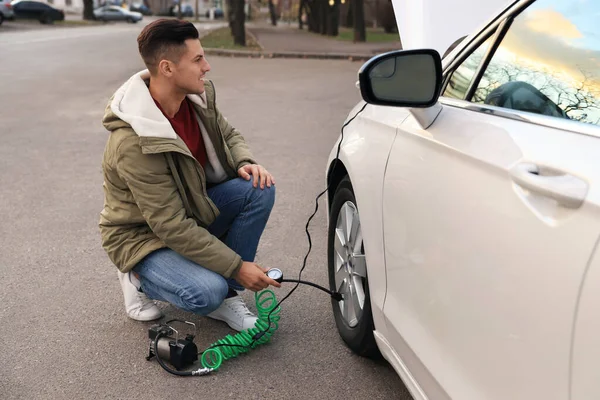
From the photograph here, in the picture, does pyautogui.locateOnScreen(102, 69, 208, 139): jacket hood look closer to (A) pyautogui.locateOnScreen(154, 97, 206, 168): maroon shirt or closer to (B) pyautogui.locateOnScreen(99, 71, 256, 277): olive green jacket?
(B) pyautogui.locateOnScreen(99, 71, 256, 277): olive green jacket

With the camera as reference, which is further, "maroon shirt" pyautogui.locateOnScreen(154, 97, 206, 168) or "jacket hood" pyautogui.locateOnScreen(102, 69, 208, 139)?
"maroon shirt" pyautogui.locateOnScreen(154, 97, 206, 168)

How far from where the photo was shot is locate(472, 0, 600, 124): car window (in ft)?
5.80

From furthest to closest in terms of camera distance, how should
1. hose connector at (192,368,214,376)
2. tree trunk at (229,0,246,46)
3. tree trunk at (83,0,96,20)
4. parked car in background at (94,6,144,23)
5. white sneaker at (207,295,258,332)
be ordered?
parked car in background at (94,6,144,23) < tree trunk at (83,0,96,20) < tree trunk at (229,0,246,46) < white sneaker at (207,295,258,332) < hose connector at (192,368,214,376)

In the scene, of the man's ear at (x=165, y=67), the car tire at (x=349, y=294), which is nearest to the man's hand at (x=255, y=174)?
the car tire at (x=349, y=294)

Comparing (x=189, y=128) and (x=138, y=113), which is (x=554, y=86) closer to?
(x=138, y=113)

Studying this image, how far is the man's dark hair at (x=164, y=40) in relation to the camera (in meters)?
2.92

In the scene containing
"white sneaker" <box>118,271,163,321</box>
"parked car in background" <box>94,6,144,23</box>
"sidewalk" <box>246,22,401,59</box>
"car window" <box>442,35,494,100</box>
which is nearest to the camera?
"car window" <box>442,35,494,100</box>

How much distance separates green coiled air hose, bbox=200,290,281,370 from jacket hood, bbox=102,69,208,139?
3.07ft

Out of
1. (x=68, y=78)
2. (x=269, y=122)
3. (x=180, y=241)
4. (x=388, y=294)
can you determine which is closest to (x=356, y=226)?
(x=388, y=294)

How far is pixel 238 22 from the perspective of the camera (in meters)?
24.4

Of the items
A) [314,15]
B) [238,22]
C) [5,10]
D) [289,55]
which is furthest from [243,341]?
[314,15]

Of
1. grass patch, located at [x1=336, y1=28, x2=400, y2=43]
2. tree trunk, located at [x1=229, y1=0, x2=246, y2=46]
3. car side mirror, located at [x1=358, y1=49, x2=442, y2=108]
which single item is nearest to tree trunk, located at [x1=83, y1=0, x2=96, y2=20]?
grass patch, located at [x1=336, y1=28, x2=400, y2=43]

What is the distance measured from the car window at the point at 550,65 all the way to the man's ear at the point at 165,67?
1312 millimetres

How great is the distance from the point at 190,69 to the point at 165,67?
0.34 ft
